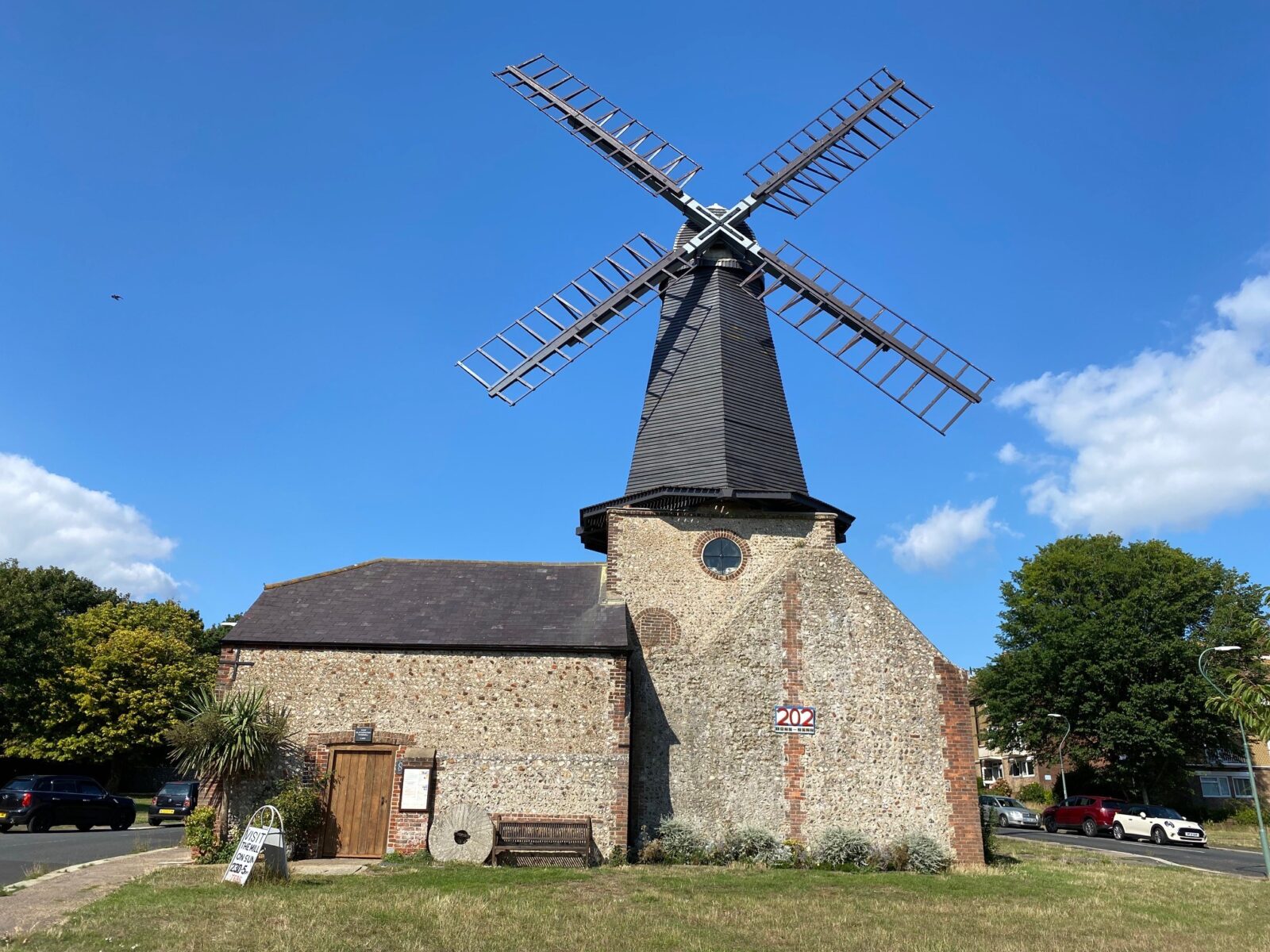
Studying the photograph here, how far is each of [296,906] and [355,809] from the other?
17.6 ft

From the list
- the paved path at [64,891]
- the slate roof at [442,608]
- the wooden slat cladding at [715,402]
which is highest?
the wooden slat cladding at [715,402]

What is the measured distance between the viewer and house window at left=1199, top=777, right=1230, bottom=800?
36.3 metres

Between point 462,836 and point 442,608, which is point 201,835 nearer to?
point 462,836

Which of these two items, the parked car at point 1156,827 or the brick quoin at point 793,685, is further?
the parked car at point 1156,827

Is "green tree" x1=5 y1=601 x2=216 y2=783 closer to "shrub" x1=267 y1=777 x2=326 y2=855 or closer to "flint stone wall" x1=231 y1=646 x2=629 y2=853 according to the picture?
"flint stone wall" x1=231 y1=646 x2=629 y2=853

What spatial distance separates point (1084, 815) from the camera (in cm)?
2730

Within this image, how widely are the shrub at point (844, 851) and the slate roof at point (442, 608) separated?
4.66 m

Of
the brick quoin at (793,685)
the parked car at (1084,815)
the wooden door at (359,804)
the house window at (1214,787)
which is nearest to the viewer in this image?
the wooden door at (359,804)

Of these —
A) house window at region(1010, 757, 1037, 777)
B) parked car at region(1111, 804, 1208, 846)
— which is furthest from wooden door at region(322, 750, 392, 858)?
house window at region(1010, 757, 1037, 777)

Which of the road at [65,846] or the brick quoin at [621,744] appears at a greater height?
the brick quoin at [621,744]

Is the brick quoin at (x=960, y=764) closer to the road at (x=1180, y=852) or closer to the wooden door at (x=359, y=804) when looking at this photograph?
the road at (x=1180, y=852)

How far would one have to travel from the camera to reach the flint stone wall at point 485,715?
1427cm

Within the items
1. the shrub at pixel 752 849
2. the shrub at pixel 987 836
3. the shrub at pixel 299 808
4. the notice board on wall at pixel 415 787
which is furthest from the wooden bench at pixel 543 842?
the shrub at pixel 987 836

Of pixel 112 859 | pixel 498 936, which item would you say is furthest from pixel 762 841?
pixel 112 859
